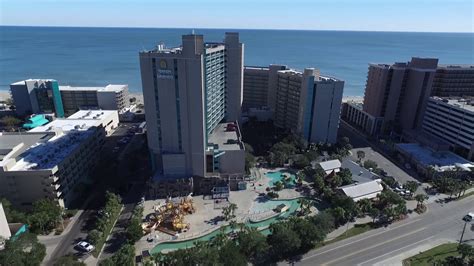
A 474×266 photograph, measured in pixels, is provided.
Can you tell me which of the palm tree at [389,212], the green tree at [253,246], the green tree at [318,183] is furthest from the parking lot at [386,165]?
the green tree at [253,246]

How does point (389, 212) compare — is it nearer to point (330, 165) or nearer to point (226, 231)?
point (330, 165)

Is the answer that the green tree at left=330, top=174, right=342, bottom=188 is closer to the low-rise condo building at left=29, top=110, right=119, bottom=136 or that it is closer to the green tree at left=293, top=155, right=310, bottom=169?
the green tree at left=293, top=155, right=310, bottom=169

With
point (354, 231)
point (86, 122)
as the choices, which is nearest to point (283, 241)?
point (354, 231)

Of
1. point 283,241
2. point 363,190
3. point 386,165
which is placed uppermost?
point 283,241

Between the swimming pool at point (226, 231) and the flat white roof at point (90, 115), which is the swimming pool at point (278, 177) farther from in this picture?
the flat white roof at point (90, 115)

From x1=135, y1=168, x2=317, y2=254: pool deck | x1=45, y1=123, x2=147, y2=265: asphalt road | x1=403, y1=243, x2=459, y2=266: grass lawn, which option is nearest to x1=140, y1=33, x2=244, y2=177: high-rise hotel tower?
x1=135, y1=168, x2=317, y2=254: pool deck
